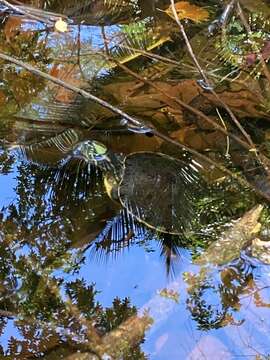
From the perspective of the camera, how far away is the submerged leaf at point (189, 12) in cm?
265

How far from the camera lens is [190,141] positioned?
2.15 metres

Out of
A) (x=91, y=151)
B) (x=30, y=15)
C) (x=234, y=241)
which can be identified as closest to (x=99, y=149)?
(x=91, y=151)

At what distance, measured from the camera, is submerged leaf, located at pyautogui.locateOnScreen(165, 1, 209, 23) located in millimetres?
2654

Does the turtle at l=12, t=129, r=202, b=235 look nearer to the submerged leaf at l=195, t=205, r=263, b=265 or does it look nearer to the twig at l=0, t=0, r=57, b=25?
the submerged leaf at l=195, t=205, r=263, b=265

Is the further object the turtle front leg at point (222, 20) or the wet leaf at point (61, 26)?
the wet leaf at point (61, 26)

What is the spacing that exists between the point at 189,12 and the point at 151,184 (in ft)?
3.62

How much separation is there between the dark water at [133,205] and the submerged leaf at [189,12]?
22 millimetres

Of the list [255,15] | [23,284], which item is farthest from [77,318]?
[255,15]

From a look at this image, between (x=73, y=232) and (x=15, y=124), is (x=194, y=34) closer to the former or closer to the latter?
(x=15, y=124)

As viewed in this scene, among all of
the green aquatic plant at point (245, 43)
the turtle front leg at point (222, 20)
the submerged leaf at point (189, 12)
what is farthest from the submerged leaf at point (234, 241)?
the submerged leaf at point (189, 12)

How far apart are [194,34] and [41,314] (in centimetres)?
153

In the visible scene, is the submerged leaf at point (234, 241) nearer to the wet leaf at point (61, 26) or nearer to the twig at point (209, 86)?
the twig at point (209, 86)

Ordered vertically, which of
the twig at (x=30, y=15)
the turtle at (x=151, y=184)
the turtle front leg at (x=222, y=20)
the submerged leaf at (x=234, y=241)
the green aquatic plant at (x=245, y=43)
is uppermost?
the twig at (x=30, y=15)

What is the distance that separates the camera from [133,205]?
6.61ft
